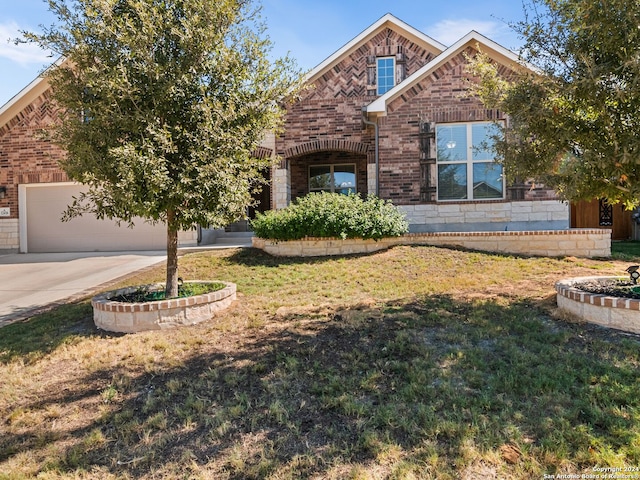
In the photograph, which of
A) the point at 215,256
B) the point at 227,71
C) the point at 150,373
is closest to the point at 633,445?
the point at 150,373

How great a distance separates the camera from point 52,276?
8.84 metres

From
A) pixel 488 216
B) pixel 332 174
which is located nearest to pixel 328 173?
pixel 332 174

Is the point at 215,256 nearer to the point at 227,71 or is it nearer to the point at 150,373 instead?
the point at 227,71

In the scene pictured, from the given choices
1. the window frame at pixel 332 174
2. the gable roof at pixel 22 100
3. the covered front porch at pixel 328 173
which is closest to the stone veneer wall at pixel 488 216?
the covered front porch at pixel 328 173

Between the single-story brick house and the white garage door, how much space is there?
0.03 meters

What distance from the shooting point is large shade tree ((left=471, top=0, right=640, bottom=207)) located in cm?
408

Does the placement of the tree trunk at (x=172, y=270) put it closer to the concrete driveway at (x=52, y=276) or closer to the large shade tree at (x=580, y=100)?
the concrete driveway at (x=52, y=276)

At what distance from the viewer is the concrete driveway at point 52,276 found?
21.8 ft

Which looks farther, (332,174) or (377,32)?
(332,174)

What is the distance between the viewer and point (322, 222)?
361 inches

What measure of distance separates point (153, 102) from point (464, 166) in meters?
8.35

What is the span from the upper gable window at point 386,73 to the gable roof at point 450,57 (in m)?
2.19

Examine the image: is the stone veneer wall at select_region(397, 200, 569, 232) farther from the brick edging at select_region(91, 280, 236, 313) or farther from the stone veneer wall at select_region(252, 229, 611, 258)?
the brick edging at select_region(91, 280, 236, 313)

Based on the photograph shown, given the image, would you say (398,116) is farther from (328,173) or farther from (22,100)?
(22,100)
